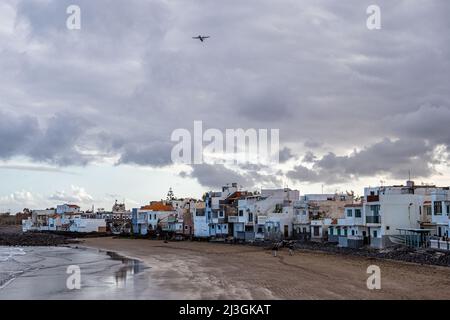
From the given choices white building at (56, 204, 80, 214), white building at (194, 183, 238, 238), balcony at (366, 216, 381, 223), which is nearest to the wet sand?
balcony at (366, 216, 381, 223)

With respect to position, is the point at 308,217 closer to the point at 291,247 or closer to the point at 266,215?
the point at 266,215

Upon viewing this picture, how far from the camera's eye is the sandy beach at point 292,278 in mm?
31797

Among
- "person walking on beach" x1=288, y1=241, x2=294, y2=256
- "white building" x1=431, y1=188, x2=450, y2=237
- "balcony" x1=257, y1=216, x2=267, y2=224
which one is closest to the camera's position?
"white building" x1=431, y1=188, x2=450, y2=237

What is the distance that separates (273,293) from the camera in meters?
32.0

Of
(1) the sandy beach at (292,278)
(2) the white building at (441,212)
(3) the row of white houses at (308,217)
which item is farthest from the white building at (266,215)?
(2) the white building at (441,212)

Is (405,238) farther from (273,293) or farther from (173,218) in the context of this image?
(173,218)

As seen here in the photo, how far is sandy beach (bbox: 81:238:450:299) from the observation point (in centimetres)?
3180

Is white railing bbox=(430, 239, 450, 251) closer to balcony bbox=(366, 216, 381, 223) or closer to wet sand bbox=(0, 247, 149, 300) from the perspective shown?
balcony bbox=(366, 216, 381, 223)

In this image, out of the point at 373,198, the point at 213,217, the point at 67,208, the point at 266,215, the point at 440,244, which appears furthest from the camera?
the point at 67,208

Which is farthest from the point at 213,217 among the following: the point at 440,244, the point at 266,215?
the point at 440,244

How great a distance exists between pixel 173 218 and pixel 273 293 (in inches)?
3178

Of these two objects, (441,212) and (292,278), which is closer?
(292,278)

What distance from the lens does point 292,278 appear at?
38.9m
